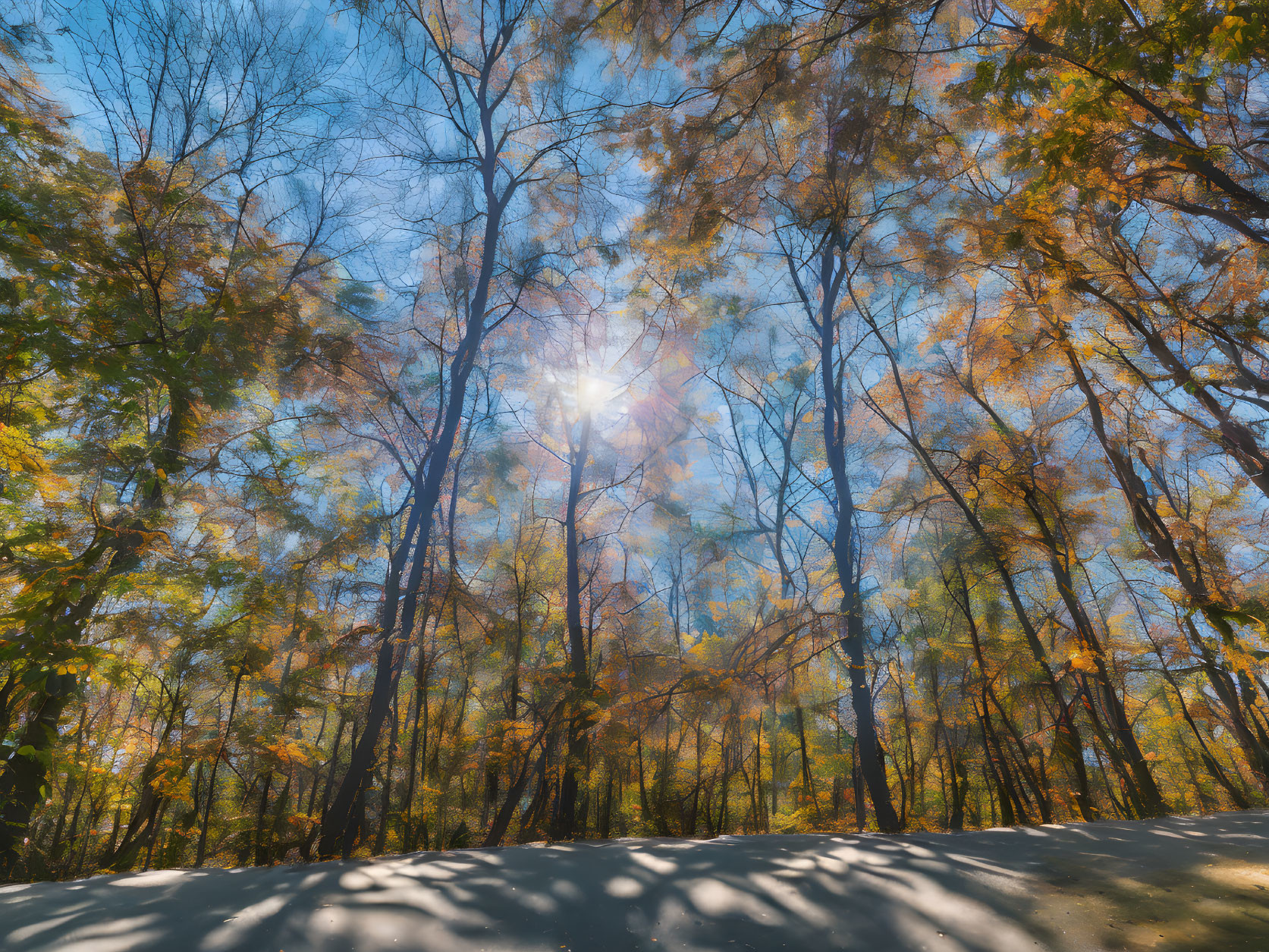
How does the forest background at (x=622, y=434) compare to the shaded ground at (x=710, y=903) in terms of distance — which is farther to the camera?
the forest background at (x=622, y=434)

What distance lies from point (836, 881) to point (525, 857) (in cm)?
138

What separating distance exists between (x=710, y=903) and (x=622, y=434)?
630 cm

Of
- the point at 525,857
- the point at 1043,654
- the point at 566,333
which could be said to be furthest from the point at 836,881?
the point at 566,333

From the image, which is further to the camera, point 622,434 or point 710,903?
point 622,434

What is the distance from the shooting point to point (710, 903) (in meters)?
1.58

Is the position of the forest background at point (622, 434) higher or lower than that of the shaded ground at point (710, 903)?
higher

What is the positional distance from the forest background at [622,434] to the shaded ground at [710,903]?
6.69 ft

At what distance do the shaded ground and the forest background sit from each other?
6.69ft

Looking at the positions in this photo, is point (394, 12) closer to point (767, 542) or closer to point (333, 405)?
point (333, 405)

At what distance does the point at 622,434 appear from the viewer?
24.7ft

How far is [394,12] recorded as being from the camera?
423 cm

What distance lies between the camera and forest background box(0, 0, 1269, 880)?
10.9 ft

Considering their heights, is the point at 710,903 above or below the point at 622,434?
below

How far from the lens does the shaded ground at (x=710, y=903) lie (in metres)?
1.29
